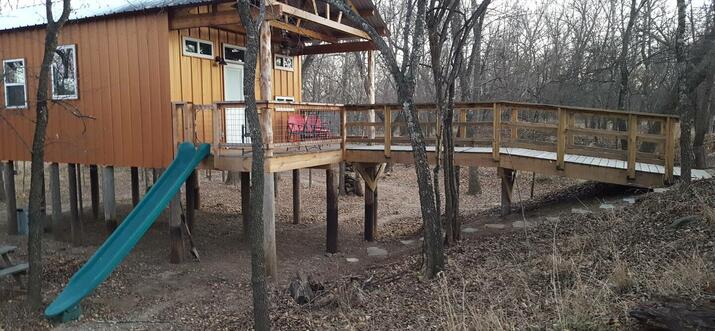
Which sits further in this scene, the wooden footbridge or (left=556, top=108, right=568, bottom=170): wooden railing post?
(left=556, top=108, right=568, bottom=170): wooden railing post

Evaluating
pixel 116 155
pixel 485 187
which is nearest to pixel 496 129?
pixel 116 155

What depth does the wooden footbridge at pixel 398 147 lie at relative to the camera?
8.11m

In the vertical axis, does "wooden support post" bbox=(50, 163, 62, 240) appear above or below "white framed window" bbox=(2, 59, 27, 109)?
below

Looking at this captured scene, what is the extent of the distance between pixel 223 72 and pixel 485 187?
12053 millimetres

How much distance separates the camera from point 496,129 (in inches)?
358

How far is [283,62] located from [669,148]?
862 centimetres

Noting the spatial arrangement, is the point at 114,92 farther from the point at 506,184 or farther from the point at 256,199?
the point at 506,184

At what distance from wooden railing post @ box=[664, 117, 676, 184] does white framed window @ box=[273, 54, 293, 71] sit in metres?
8.42

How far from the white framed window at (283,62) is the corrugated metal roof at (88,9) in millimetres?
3509

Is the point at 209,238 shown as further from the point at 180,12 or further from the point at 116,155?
the point at 180,12

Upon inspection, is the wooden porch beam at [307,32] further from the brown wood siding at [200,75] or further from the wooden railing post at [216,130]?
the wooden railing post at [216,130]

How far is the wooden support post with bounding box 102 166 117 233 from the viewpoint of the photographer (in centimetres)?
1045

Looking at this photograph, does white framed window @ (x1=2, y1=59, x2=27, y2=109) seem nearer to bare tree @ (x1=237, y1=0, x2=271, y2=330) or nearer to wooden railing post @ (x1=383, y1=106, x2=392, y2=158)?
wooden railing post @ (x1=383, y1=106, x2=392, y2=158)

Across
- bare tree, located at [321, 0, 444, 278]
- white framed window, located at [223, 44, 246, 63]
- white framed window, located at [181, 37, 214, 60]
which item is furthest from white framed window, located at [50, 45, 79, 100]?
bare tree, located at [321, 0, 444, 278]
